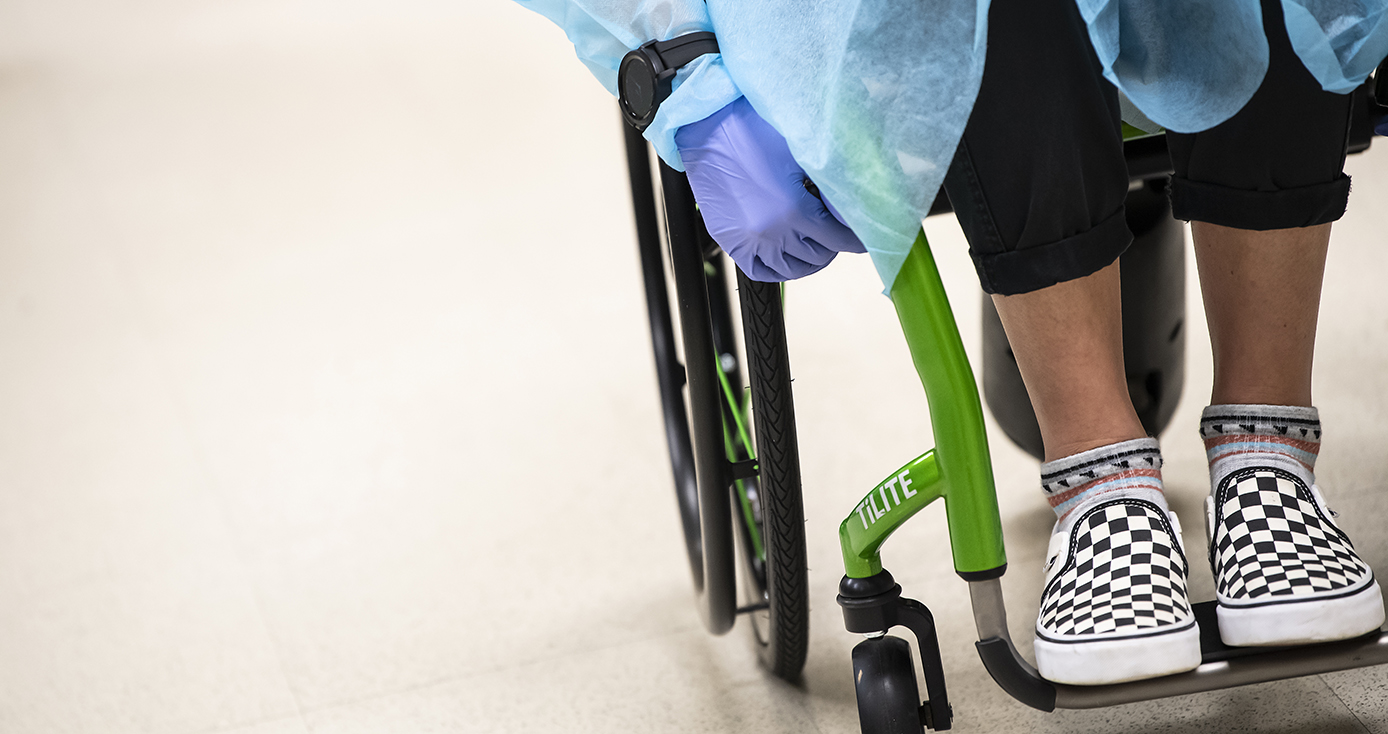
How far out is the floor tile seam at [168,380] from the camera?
117 cm

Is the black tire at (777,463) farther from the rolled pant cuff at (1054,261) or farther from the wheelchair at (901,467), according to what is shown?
the rolled pant cuff at (1054,261)

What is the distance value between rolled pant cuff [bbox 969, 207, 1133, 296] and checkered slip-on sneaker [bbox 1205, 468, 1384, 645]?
0.55 feet

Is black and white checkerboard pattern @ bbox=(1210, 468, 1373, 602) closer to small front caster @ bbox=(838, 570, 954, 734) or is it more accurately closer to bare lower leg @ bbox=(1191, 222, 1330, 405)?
bare lower leg @ bbox=(1191, 222, 1330, 405)

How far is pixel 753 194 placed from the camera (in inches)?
25.3

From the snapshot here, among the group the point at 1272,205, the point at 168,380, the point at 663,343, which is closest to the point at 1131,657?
the point at 1272,205

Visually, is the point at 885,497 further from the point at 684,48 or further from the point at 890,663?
the point at 684,48

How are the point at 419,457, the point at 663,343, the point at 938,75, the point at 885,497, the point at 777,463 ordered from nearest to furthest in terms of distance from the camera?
the point at 938,75 < the point at 885,497 < the point at 777,463 < the point at 663,343 < the point at 419,457

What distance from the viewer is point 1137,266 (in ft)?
3.45

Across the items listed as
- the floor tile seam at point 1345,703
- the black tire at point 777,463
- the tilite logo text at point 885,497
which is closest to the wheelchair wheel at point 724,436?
the black tire at point 777,463

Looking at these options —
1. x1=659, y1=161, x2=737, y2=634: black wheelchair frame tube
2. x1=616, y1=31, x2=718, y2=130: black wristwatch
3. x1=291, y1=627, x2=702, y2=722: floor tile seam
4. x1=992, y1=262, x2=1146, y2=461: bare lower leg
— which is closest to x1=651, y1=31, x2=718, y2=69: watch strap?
x1=616, y1=31, x2=718, y2=130: black wristwatch

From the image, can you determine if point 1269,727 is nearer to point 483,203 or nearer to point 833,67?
point 833,67

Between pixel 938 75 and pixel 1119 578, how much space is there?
0.29 m

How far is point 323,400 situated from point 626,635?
81 centimetres

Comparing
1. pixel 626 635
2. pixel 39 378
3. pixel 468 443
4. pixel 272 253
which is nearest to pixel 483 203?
pixel 272 253
